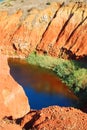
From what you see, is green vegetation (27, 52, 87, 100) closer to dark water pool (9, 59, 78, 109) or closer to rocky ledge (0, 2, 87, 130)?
dark water pool (9, 59, 78, 109)

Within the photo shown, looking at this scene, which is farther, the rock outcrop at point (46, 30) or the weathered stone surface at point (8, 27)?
the weathered stone surface at point (8, 27)

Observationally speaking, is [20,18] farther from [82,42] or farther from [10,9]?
[82,42]

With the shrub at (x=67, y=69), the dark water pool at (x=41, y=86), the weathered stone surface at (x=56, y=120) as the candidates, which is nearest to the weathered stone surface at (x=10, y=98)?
the weathered stone surface at (x=56, y=120)

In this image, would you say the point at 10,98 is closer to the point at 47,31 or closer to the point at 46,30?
the point at 47,31

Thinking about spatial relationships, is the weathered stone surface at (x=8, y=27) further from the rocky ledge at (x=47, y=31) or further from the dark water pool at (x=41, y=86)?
the dark water pool at (x=41, y=86)

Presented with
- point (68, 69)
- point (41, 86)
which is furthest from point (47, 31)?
point (41, 86)

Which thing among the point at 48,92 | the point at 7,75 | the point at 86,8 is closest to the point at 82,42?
the point at 86,8
